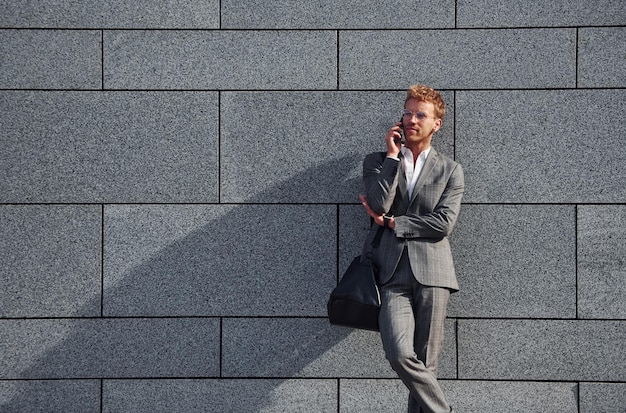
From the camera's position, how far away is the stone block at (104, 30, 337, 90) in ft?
18.1

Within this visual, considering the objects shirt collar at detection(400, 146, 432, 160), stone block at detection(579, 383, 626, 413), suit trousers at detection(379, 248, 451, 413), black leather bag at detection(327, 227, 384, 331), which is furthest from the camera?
stone block at detection(579, 383, 626, 413)

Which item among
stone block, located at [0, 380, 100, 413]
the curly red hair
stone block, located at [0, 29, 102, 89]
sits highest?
stone block, located at [0, 29, 102, 89]

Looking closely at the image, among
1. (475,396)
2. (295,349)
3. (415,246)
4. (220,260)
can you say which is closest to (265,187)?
(220,260)

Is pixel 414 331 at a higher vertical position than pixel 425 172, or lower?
lower

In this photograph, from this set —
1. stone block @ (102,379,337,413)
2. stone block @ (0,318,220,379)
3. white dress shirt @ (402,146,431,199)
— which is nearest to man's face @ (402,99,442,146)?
white dress shirt @ (402,146,431,199)

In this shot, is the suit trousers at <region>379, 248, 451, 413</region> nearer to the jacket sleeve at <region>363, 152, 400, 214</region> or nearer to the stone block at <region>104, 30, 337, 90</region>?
the jacket sleeve at <region>363, 152, 400, 214</region>

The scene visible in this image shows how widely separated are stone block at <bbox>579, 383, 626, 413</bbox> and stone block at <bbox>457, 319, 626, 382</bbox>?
6 cm

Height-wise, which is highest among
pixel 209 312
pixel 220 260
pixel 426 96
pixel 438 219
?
pixel 426 96

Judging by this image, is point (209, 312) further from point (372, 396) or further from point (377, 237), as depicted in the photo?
point (377, 237)

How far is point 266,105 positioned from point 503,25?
81.7 inches

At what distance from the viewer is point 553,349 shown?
543cm

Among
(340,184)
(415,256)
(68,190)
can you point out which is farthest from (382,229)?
(68,190)

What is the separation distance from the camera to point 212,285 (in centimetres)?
551

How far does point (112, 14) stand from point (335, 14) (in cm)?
187
